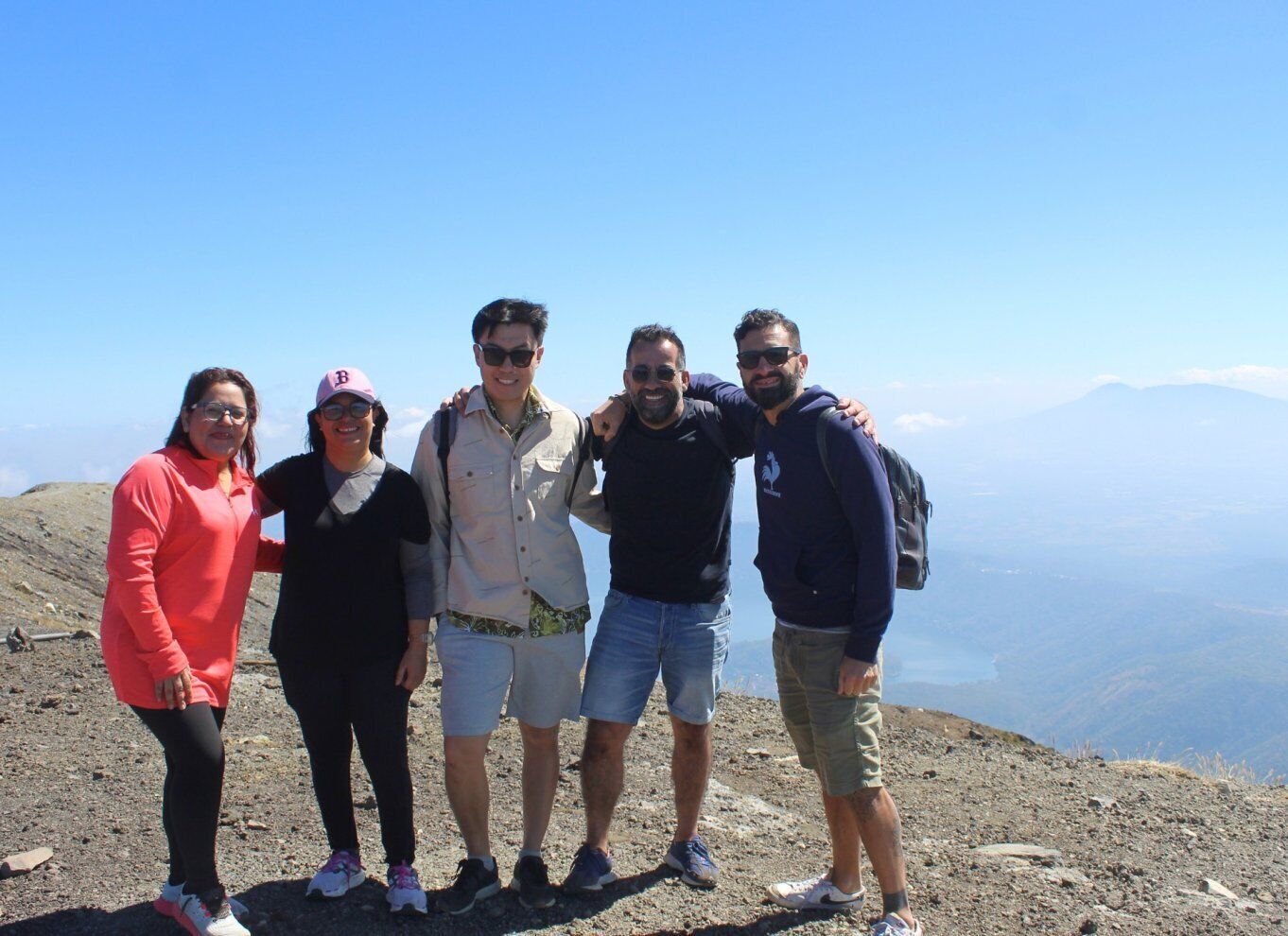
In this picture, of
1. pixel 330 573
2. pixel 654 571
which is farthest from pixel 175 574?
pixel 654 571

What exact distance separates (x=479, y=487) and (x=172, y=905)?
2.23 meters

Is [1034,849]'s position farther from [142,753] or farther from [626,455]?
[142,753]

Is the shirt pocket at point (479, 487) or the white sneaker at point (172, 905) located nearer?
the white sneaker at point (172, 905)

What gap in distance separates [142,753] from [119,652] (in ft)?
11.2

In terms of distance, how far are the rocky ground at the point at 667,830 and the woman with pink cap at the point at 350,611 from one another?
469 millimetres

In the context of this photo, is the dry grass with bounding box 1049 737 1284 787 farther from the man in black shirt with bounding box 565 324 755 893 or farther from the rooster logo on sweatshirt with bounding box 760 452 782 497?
the rooster logo on sweatshirt with bounding box 760 452 782 497

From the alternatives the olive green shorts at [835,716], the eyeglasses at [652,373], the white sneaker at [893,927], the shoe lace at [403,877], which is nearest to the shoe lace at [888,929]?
the white sneaker at [893,927]

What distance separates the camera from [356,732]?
4.14 metres

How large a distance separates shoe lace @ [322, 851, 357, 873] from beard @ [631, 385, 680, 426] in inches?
100

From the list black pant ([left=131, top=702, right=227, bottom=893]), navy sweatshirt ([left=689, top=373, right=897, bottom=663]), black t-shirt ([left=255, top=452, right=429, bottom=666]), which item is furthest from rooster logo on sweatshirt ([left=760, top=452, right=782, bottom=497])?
black pant ([left=131, top=702, right=227, bottom=893])

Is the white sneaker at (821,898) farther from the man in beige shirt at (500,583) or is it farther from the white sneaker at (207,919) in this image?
the white sneaker at (207,919)

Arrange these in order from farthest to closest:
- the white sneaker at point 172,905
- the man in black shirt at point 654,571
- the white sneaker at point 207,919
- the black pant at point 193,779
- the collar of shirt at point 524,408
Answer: the man in black shirt at point 654,571 < the collar of shirt at point 524,408 < the white sneaker at point 172,905 < the white sneaker at point 207,919 < the black pant at point 193,779

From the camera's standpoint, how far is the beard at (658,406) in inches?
179

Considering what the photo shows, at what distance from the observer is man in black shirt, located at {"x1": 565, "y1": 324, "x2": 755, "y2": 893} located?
181 inches
